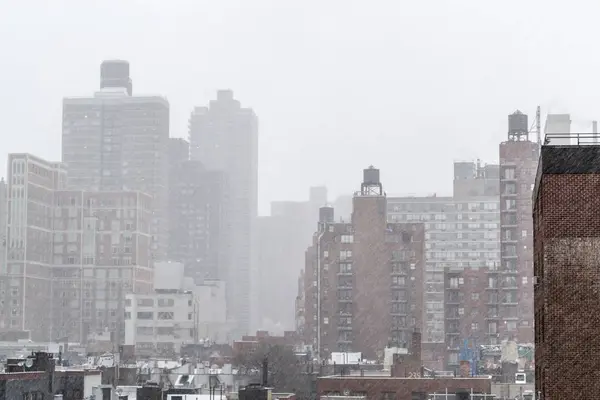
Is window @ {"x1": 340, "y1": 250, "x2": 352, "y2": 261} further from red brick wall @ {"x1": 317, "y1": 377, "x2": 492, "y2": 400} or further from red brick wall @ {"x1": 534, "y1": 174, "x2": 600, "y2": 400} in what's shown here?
red brick wall @ {"x1": 534, "y1": 174, "x2": 600, "y2": 400}

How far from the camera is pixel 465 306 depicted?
177500mm

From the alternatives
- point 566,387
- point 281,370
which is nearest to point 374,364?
point 281,370

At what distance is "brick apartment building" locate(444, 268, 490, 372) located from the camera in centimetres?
17575

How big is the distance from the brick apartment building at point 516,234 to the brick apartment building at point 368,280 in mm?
18786

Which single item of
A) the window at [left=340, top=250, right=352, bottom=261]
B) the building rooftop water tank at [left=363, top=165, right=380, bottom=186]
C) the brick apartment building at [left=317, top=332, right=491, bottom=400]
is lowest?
the brick apartment building at [left=317, top=332, right=491, bottom=400]

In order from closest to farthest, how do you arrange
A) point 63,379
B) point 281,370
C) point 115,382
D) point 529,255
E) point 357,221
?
point 63,379
point 115,382
point 281,370
point 529,255
point 357,221

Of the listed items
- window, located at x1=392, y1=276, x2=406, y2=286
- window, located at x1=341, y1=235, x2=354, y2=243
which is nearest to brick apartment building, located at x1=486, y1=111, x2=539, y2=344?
window, located at x1=392, y1=276, x2=406, y2=286

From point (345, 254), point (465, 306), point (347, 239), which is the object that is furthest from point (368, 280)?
point (465, 306)

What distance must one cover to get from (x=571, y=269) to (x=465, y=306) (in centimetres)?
14216

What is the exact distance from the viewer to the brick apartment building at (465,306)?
176 meters

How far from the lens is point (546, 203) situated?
3678cm

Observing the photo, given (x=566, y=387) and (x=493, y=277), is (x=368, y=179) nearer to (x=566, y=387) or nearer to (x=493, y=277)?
(x=493, y=277)

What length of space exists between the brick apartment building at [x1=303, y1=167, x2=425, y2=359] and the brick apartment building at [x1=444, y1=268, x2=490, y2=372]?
986cm

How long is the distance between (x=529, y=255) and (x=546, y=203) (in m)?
133
